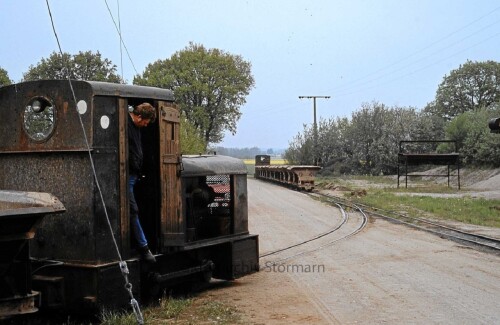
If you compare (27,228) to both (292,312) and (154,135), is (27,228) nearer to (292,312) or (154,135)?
(154,135)

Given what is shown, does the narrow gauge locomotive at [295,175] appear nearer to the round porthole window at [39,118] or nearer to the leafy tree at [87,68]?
the leafy tree at [87,68]

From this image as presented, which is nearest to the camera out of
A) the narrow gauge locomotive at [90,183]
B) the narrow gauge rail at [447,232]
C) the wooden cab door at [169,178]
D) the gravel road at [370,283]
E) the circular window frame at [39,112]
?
the narrow gauge locomotive at [90,183]

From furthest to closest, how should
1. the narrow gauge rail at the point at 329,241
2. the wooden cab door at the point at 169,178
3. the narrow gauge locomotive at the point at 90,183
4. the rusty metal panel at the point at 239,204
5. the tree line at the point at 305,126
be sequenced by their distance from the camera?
the tree line at the point at 305,126 < the narrow gauge rail at the point at 329,241 < the rusty metal panel at the point at 239,204 < the wooden cab door at the point at 169,178 < the narrow gauge locomotive at the point at 90,183

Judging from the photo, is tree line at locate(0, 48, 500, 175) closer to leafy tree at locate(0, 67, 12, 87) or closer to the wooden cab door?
leafy tree at locate(0, 67, 12, 87)

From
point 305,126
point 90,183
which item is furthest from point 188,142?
point 305,126

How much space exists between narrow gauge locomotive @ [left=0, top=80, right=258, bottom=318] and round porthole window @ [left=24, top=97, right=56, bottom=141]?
0.01m

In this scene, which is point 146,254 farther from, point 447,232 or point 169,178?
point 447,232

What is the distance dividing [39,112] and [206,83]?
52561mm

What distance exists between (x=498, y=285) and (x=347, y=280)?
6.63ft

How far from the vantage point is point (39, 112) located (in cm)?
657

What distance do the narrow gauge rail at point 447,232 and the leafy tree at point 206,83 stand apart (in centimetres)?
3697

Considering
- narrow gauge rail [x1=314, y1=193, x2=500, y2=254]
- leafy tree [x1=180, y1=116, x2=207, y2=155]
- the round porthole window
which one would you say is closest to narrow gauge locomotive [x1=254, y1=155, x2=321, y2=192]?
leafy tree [x1=180, y1=116, x2=207, y2=155]

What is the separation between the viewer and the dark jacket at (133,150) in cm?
659

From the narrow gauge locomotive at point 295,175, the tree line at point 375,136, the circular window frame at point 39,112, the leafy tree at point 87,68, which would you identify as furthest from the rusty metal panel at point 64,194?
the tree line at point 375,136
